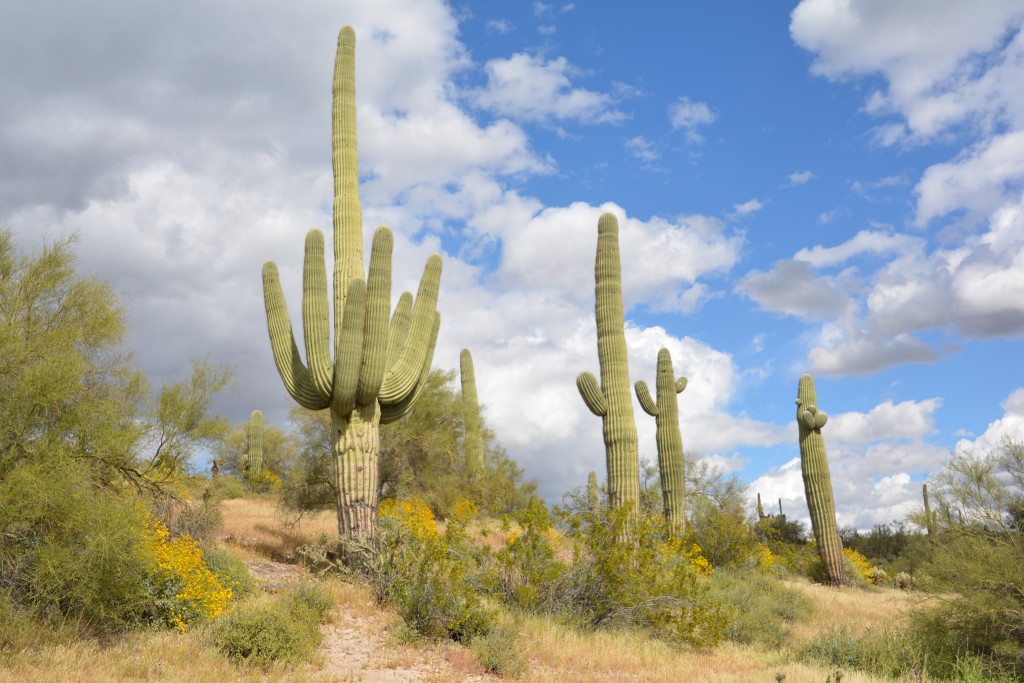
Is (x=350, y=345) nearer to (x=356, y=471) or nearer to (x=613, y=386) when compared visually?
(x=356, y=471)

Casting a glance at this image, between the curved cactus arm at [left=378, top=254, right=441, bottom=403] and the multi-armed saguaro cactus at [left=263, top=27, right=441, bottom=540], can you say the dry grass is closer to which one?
the multi-armed saguaro cactus at [left=263, top=27, right=441, bottom=540]

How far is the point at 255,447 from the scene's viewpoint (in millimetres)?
33000

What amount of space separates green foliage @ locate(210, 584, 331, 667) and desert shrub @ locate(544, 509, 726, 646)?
3.52m

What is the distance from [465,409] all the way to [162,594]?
15914 mm

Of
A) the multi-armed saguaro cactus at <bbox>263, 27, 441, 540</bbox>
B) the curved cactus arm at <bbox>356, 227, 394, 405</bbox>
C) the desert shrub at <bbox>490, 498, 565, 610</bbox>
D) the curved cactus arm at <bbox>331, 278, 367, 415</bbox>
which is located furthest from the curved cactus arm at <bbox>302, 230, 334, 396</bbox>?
the desert shrub at <bbox>490, 498, 565, 610</bbox>

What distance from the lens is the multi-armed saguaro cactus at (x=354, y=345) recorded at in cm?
1366

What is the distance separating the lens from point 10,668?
26.8 feet

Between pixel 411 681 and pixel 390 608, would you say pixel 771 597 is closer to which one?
pixel 390 608

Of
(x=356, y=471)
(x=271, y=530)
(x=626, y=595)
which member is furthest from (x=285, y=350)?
(x=626, y=595)

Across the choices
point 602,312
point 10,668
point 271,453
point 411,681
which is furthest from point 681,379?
point 271,453

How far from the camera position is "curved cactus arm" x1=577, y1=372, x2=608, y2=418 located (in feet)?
52.5

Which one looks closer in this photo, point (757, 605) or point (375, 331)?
point (375, 331)

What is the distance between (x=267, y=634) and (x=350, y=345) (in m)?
5.44

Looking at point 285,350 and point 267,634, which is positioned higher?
point 285,350
